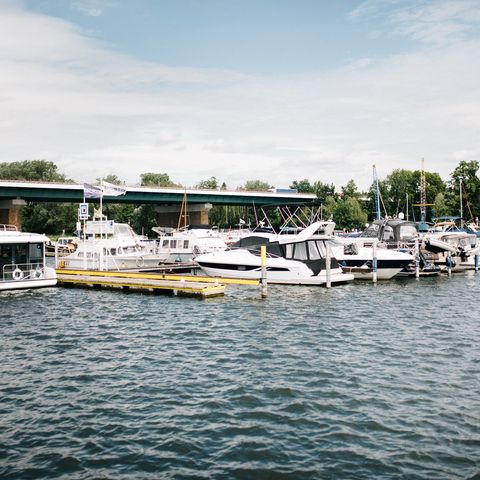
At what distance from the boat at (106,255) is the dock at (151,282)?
4.11m

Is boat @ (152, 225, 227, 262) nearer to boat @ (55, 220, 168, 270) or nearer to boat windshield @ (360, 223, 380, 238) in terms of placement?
boat @ (55, 220, 168, 270)

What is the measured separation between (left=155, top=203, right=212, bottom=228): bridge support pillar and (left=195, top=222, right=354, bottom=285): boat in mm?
83592

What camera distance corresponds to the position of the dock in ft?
115

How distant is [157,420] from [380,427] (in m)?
5.92

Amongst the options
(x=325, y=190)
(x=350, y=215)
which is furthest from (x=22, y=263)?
(x=325, y=190)

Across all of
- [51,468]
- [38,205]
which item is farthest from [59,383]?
[38,205]

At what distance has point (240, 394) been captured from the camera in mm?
16625

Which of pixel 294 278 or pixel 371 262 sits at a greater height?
pixel 371 262

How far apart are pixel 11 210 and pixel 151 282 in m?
70.4

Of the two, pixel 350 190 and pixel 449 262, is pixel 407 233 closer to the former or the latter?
pixel 449 262

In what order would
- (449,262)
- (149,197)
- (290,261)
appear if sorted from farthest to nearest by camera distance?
(149,197), (449,262), (290,261)

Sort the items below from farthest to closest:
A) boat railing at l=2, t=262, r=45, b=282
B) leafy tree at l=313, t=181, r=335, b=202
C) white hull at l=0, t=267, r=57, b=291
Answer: leafy tree at l=313, t=181, r=335, b=202
boat railing at l=2, t=262, r=45, b=282
white hull at l=0, t=267, r=57, b=291

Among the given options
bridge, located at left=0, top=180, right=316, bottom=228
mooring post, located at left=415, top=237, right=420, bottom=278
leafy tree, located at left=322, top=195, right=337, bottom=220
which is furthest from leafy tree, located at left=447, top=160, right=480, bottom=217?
mooring post, located at left=415, top=237, right=420, bottom=278

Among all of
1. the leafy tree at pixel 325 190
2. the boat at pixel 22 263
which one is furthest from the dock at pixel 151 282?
the leafy tree at pixel 325 190
